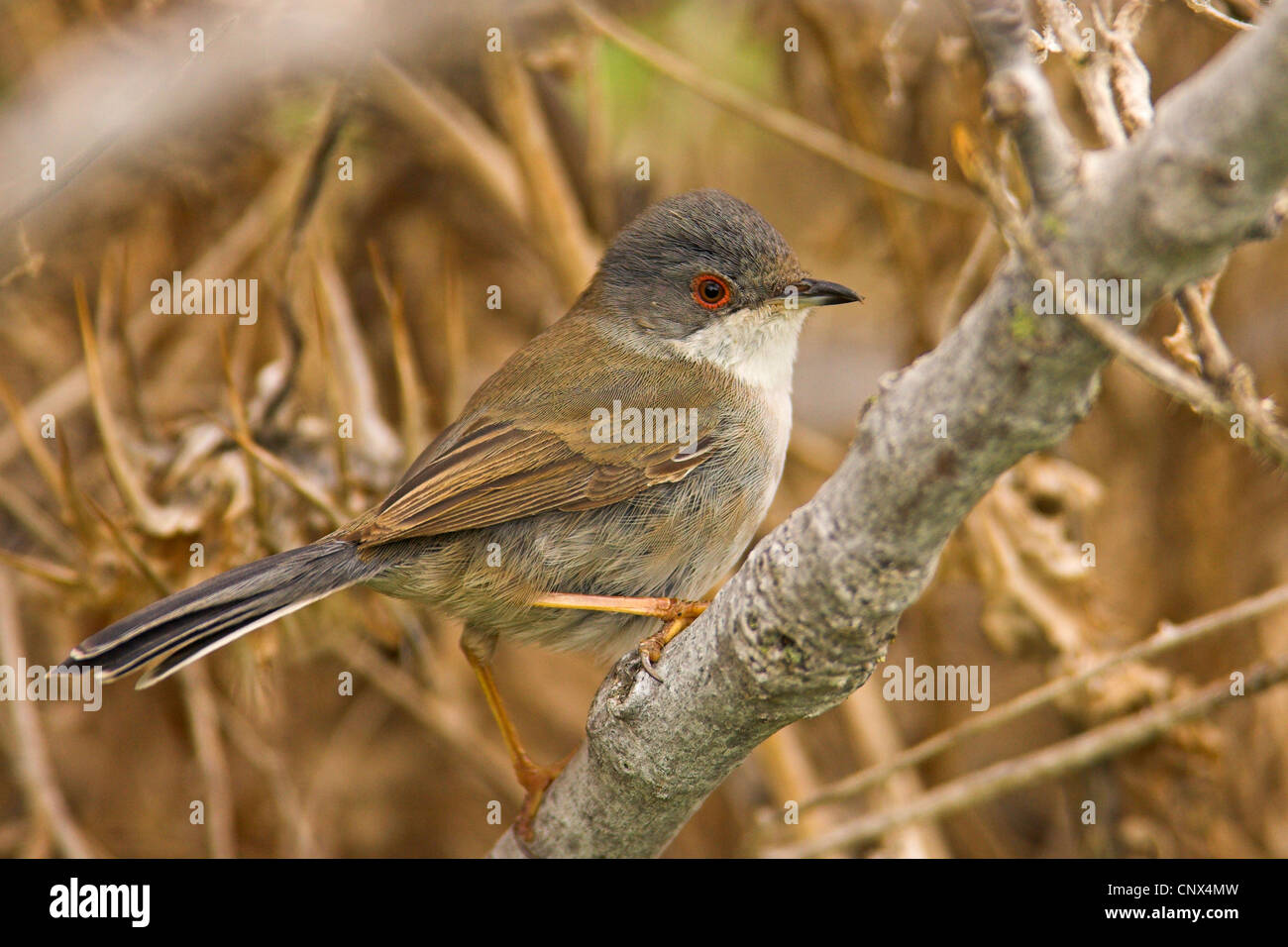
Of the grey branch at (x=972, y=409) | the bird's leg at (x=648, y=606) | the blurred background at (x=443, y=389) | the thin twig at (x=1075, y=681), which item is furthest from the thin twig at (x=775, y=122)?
the grey branch at (x=972, y=409)

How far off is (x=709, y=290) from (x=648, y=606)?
3.59 ft

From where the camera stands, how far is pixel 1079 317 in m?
1.49

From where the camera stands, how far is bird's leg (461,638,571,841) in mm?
3090

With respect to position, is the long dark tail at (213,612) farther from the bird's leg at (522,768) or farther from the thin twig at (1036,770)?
the thin twig at (1036,770)

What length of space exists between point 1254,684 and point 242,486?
2960 millimetres

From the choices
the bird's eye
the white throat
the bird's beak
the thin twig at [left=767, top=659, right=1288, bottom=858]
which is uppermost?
the bird's eye

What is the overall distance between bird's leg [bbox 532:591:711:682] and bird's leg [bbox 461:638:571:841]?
421mm

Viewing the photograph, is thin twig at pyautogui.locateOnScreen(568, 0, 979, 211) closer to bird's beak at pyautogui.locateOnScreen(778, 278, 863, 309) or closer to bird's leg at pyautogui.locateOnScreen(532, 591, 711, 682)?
bird's beak at pyautogui.locateOnScreen(778, 278, 863, 309)

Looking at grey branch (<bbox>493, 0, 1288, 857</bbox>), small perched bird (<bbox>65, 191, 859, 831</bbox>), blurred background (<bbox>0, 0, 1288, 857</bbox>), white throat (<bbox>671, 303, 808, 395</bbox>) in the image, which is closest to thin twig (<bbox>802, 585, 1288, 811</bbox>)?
blurred background (<bbox>0, 0, 1288, 857</bbox>)

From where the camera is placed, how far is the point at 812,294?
335 centimetres

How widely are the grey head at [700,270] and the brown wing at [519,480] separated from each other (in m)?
0.53

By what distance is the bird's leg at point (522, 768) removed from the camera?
3.09 meters

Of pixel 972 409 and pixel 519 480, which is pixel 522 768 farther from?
pixel 972 409

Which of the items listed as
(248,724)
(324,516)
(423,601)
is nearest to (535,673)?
(248,724)
